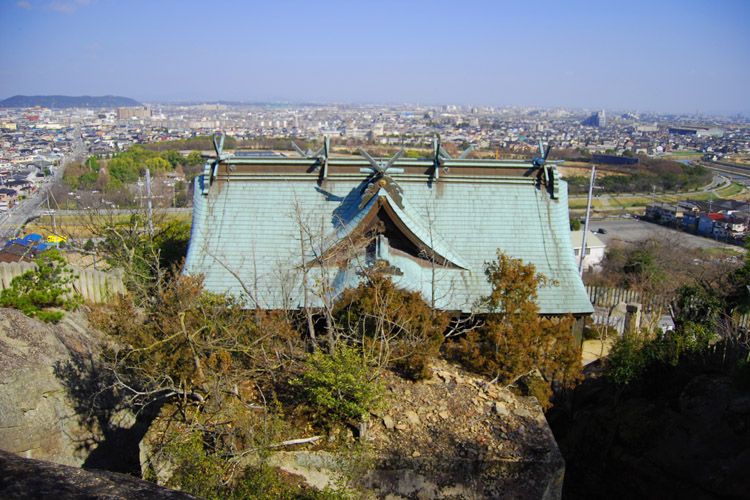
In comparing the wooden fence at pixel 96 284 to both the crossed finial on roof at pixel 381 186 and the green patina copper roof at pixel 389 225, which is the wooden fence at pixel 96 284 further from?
the crossed finial on roof at pixel 381 186

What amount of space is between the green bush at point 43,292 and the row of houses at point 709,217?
155ft

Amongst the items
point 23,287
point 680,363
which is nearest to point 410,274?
point 680,363

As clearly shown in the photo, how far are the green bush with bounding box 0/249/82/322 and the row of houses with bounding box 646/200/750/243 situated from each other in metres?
47.1

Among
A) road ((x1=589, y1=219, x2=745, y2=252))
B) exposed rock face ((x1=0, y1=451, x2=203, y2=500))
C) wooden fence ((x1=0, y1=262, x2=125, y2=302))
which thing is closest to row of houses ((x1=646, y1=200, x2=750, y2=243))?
road ((x1=589, y1=219, x2=745, y2=252))

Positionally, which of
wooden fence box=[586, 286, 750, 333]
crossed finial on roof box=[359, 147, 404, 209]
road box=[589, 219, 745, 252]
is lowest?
road box=[589, 219, 745, 252]

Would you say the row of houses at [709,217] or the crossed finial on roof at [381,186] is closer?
the crossed finial on roof at [381,186]

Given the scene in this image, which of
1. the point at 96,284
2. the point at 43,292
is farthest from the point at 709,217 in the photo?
the point at 43,292

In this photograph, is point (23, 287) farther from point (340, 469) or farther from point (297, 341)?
point (340, 469)

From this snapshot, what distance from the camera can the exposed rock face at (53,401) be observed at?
8477 millimetres

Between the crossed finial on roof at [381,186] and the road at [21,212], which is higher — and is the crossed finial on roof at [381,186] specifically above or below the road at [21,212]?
above

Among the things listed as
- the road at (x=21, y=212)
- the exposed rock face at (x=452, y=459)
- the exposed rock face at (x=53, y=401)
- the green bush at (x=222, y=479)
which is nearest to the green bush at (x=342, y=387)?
the exposed rock face at (x=452, y=459)

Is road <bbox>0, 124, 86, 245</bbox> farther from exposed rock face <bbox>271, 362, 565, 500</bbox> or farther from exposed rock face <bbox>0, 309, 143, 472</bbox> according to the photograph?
exposed rock face <bbox>271, 362, 565, 500</bbox>

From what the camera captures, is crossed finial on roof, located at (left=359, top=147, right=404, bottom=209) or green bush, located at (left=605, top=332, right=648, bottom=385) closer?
green bush, located at (left=605, top=332, right=648, bottom=385)

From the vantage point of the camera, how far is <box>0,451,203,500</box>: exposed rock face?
2742mm
